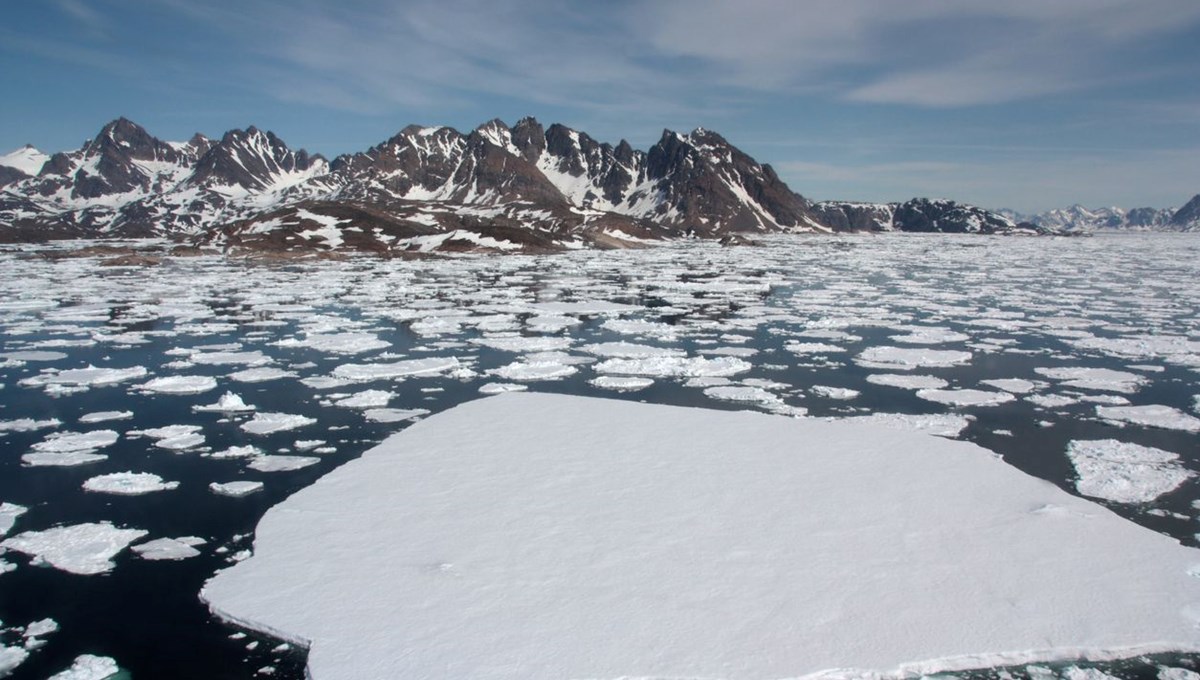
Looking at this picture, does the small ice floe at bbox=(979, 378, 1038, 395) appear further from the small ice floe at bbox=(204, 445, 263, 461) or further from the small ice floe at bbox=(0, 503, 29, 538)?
the small ice floe at bbox=(0, 503, 29, 538)

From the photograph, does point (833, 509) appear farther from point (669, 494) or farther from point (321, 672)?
point (321, 672)

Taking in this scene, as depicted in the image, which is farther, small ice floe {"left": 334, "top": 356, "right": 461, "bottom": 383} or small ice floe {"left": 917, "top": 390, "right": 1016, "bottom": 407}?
small ice floe {"left": 334, "top": 356, "right": 461, "bottom": 383}

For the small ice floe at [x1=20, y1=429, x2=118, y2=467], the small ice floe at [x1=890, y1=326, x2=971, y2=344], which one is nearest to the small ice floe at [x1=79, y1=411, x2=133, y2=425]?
the small ice floe at [x1=20, y1=429, x2=118, y2=467]

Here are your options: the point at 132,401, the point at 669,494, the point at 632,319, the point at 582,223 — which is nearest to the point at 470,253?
the point at 582,223

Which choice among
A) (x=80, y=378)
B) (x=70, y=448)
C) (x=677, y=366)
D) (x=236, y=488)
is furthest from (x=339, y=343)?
(x=236, y=488)

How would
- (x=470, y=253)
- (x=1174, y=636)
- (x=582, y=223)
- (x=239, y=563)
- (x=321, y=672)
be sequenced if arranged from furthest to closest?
(x=582, y=223), (x=470, y=253), (x=239, y=563), (x=1174, y=636), (x=321, y=672)

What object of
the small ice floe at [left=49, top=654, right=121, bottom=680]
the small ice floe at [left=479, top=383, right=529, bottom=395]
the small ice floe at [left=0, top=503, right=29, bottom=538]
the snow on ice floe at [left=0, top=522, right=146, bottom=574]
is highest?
the small ice floe at [left=479, top=383, right=529, bottom=395]

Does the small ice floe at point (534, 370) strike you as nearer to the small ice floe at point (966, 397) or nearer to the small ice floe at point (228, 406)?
the small ice floe at point (228, 406)

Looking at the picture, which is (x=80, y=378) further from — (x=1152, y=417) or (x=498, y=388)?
→ (x=1152, y=417)
